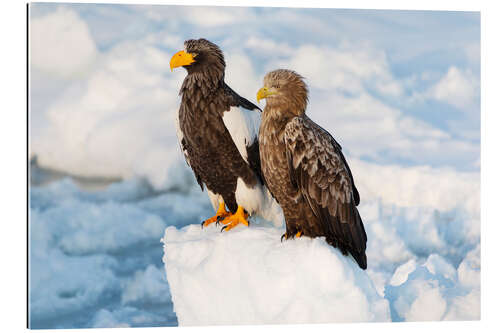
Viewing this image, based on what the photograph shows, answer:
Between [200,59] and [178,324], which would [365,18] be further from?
[178,324]

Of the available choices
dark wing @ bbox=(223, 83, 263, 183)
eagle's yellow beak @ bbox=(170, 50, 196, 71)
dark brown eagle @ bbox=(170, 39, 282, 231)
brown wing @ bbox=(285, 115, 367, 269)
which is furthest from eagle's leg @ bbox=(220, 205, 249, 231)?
eagle's yellow beak @ bbox=(170, 50, 196, 71)

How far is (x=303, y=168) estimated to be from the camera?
5000 millimetres

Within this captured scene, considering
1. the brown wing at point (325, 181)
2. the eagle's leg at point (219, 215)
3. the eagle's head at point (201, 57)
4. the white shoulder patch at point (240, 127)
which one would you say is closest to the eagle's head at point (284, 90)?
the brown wing at point (325, 181)

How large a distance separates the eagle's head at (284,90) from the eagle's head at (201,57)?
55 cm

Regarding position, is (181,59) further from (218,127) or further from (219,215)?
(219,215)

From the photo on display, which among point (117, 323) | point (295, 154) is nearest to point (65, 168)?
point (117, 323)

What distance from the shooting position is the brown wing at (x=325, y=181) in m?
4.98

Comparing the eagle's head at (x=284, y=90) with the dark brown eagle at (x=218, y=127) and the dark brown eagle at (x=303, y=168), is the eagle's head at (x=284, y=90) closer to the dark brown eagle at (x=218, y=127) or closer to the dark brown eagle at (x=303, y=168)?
the dark brown eagle at (x=303, y=168)

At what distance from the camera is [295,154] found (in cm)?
498

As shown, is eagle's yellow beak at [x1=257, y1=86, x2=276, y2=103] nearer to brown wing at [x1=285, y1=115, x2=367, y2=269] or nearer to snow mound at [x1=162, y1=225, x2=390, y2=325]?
brown wing at [x1=285, y1=115, x2=367, y2=269]

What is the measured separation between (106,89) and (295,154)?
196 centimetres

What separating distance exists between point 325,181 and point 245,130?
0.79 metres

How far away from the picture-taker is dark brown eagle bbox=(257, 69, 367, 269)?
500cm

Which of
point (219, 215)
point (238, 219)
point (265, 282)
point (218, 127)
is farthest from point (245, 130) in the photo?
point (265, 282)
